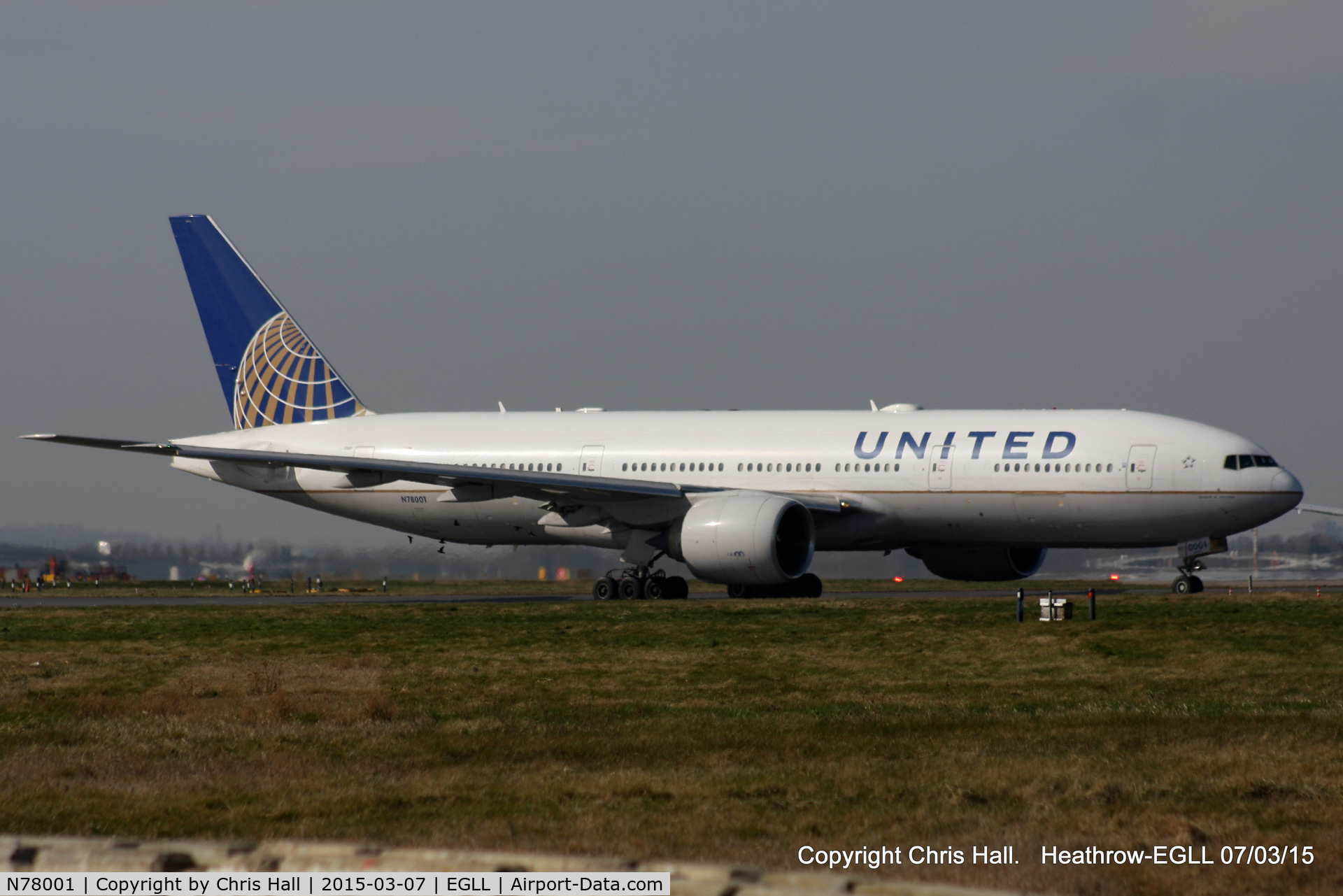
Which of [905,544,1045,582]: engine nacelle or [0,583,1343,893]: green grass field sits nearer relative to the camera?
[0,583,1343,893]: green grass field

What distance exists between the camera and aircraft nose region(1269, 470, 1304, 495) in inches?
1211

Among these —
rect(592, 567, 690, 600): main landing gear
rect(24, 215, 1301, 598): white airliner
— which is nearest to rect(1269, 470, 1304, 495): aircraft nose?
rect(24, 215, 1301, 598): white airliner

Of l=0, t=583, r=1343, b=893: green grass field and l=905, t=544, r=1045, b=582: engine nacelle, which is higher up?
l=905, t=544, r=1045, b=582: engine nacelle

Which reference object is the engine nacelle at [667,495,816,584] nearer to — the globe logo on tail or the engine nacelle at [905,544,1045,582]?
the engine nacelle at [905,544,1045,582]

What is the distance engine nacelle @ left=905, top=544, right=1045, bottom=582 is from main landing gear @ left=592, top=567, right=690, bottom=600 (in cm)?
561

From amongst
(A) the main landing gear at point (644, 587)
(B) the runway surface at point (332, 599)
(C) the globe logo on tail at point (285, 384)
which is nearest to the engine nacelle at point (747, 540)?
(B) the runway surface at point (332, 599)

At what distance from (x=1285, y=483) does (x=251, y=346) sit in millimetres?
26915

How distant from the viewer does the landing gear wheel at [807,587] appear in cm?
3503

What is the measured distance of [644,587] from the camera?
1357 inches

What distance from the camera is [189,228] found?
4291 cm

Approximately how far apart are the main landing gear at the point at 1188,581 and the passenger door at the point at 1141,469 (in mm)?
3360

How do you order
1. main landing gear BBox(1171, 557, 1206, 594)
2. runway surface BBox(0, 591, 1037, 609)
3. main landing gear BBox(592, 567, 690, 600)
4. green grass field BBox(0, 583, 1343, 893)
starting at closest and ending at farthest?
green grass field BBox(0, 583, 1343, 893) < main landing gear BBox(1171, 557, 1206, 594) < main landing gear BBox(592, 567, 690, 600) < runway surface BBox(0, 591, 1037, 609)

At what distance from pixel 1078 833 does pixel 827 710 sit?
19.0ft

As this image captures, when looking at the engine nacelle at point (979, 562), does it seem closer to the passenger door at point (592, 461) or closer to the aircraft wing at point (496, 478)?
the aircraft wing at point (496, 478)
